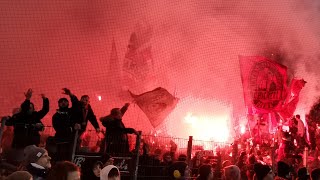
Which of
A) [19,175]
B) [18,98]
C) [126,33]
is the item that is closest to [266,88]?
[126,33]

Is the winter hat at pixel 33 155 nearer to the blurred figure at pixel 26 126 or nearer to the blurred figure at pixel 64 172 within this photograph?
the blurred figure at pixel 64 172

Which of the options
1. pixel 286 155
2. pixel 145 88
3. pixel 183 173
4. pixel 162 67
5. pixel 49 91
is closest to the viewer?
pixel 183 173

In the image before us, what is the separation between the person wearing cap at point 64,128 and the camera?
5652 millimetres

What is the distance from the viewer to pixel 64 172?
2752 mm

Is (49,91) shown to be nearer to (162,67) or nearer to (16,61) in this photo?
(16,61)

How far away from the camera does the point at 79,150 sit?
569 cm

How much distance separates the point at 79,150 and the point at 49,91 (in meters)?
8.72

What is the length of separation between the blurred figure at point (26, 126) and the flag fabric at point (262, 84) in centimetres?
1077

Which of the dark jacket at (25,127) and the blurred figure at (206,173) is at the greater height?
the dark jacket at (25,127)

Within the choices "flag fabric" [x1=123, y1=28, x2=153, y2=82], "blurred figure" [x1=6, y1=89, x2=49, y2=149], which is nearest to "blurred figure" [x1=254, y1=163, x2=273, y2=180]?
"blurred figure" [x1=6, y1=89, x2=49, y2=149]

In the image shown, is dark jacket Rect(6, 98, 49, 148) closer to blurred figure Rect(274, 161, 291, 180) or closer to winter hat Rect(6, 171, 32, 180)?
winter hat Rect(6, 171, 32, 180)

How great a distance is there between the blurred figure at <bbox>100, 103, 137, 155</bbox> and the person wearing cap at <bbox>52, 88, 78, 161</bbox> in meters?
0.64

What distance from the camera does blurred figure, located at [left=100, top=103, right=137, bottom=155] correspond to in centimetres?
613

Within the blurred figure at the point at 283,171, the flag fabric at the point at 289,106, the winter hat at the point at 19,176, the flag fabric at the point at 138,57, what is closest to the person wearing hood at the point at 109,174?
the winter hat at the point at 19,176
